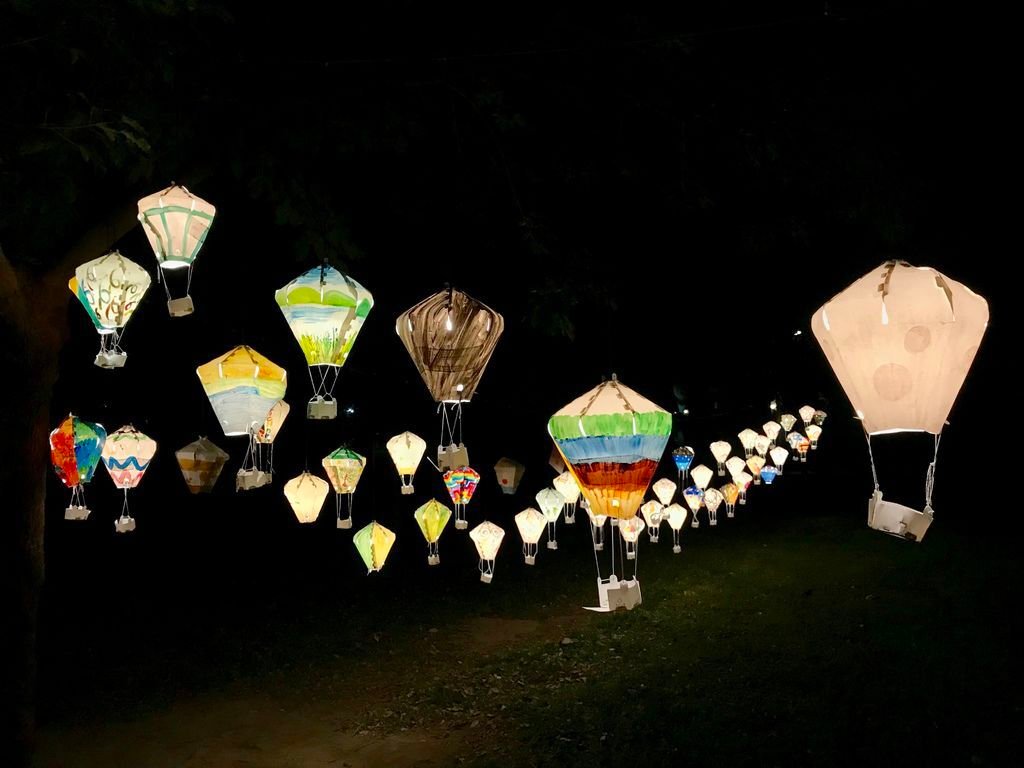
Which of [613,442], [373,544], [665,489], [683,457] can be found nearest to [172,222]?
[613,442]

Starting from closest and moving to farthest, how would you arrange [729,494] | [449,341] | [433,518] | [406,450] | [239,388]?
1. [449,341]
2. [239,388]
3. [406,450]
4. [433,518]
5. [729,494]

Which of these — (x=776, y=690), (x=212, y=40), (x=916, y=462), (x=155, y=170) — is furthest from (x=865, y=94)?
(x=916, y=462)

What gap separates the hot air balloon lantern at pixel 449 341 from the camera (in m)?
5.05

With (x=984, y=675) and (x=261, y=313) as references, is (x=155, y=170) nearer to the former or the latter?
(x=261, y=313)

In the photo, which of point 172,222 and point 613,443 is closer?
point 172,222

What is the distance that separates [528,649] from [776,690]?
368cm

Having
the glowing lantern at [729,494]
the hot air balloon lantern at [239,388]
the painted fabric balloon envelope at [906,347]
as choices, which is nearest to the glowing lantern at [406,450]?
the hot air balloon lantern at [239,388]

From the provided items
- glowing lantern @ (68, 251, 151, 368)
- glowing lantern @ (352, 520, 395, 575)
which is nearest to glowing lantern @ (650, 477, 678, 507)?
glowing lantern @ (352, 520, 395, 575)

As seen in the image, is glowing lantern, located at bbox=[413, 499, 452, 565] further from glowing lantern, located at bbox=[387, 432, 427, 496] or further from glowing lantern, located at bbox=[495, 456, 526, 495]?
glowing lantern, located at bbox=[495, 456, 526, 495]

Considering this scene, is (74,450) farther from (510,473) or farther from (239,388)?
(510,473)

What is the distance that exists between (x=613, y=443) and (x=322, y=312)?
2264 mm

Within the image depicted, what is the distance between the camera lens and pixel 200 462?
7.86 meters

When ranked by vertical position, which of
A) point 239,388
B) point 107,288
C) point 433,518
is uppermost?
point 107,288

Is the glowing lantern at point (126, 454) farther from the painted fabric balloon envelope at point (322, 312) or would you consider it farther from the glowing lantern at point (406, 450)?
the painted fabric balloon envelope at point (322, 312)
